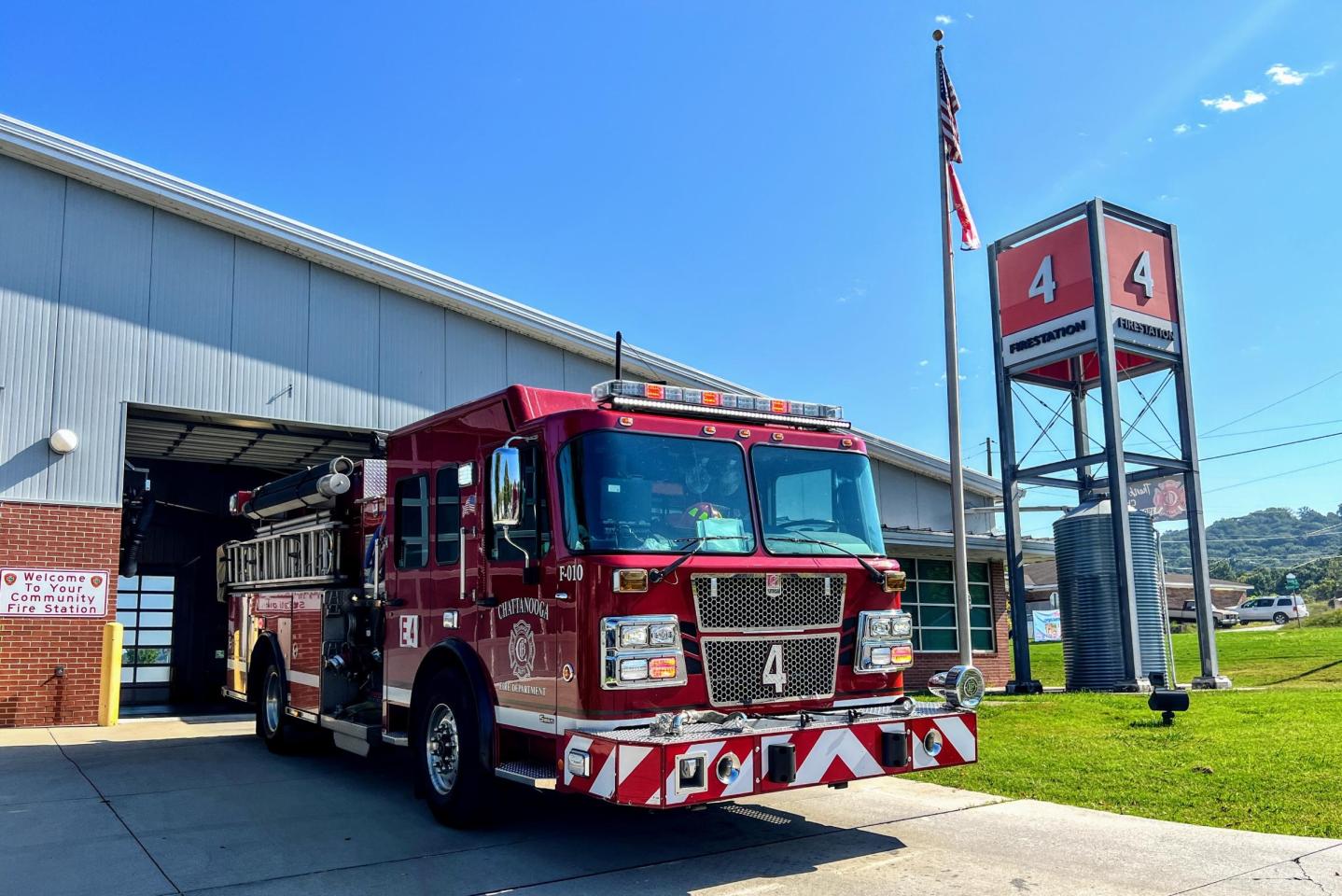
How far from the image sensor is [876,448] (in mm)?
22766

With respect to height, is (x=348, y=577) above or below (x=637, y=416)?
below

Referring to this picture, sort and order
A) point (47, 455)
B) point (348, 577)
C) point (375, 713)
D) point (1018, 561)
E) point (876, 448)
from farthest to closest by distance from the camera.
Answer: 1. point (876, 448)
2. point (1018, 561)
3. point (47, 455)
4. point (348, 577)
5. point (375, 713)

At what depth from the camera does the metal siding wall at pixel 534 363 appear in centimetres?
1823

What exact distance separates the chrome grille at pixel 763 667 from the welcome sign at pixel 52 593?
11609mm

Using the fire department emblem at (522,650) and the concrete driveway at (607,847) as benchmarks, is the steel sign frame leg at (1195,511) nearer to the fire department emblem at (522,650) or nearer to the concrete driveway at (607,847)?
the concrete driveway at (607,847)

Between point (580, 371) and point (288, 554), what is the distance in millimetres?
A: 9093

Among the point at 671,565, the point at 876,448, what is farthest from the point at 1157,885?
the point at 876,448

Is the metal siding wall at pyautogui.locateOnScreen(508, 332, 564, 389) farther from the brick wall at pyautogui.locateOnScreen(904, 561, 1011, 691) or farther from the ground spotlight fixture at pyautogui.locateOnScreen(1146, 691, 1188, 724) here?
the ground spotlight fixture at pyautogui.locateOnScreen(1146, 691, 1188, 724)

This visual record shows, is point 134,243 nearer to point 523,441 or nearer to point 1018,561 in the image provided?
point 523,441

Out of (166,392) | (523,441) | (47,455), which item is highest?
(166,392)

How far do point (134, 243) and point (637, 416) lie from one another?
11.6m

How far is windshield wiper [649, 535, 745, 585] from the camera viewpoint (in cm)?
583

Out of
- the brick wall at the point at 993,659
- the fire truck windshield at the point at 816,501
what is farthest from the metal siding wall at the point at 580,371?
the fire truck windshield at the point at 816,501

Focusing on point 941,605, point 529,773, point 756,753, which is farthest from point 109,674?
point 941,605
